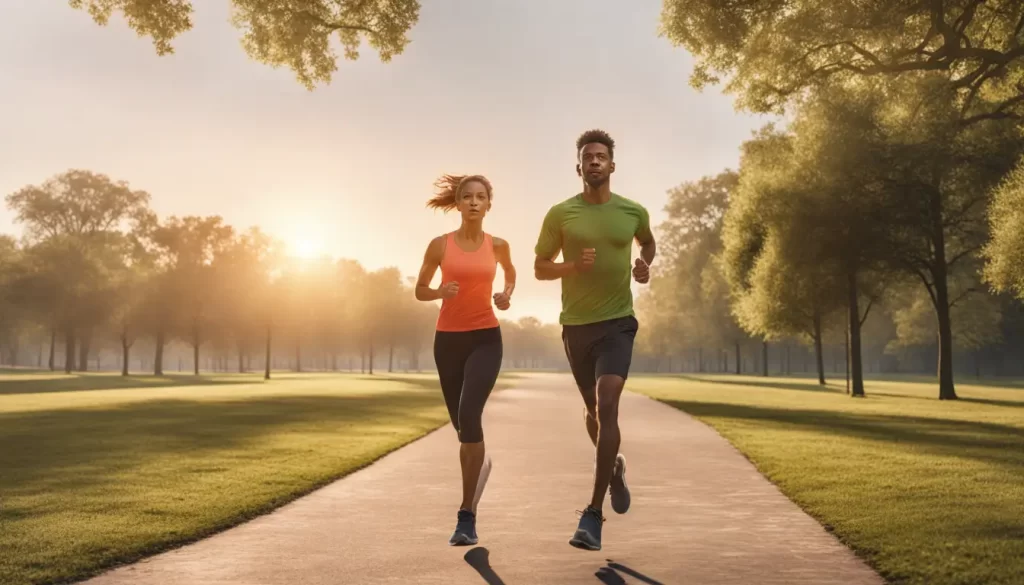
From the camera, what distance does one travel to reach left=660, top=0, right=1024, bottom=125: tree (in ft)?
62.7

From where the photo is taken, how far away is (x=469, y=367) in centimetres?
643

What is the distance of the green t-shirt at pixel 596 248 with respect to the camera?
6.49 metres

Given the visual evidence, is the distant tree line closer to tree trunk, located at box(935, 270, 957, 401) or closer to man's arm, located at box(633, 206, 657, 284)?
tree trunk, located at box(935, 270, 957, 401)

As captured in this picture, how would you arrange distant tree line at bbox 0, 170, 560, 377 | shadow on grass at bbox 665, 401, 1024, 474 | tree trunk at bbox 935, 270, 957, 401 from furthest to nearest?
1. distant tree line at bbox 0, 170, 560, 377
2. tree trunk at bbox 935, 270, 957, 401
3. shadow on grass at bbox 665, 401, 1024, 474

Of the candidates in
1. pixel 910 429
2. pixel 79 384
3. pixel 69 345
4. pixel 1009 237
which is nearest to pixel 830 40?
pixel 1009 237

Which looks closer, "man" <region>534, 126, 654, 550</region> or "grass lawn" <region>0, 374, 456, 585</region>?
"man" <region>534, 126, 654, 550</region>

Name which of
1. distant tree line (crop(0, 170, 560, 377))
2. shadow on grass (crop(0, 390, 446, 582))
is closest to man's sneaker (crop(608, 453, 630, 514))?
shadow on grass (crop(0, 390, 446, 582))

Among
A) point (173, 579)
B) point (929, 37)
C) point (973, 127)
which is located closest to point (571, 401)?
point (929, 37)

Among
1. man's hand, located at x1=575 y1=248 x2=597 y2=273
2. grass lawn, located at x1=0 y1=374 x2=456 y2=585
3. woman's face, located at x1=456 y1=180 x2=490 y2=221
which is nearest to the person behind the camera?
man's hand, located at x1=575 y1=248 x2=597 y2=273

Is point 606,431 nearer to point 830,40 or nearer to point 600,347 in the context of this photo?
point 600,347

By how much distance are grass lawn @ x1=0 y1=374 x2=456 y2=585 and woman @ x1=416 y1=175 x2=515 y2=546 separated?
2299 millimetres

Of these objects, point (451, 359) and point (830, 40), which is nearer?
point (451, 359)

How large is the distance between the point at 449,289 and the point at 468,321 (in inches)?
13.2

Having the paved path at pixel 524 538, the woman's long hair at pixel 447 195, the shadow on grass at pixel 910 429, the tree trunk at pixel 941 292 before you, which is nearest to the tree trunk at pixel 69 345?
the shadow on grass at pixel 910 429
